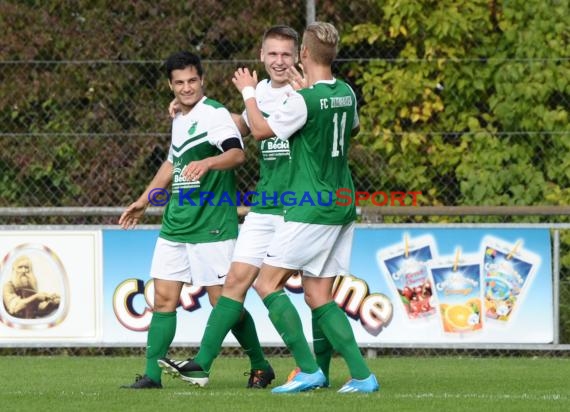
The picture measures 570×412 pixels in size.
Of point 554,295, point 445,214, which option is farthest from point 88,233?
point 554,295

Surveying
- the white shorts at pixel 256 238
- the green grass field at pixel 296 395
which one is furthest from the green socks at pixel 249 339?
the white shorts at pixel 256 238

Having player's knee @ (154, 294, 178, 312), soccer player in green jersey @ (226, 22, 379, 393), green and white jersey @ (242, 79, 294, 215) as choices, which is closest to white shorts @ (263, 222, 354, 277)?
soccer player in green jersey @ (226, 22, 379, 393)

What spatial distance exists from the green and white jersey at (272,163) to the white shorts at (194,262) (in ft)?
1.11

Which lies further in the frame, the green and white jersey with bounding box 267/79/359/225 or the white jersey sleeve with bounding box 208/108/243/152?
the white jersey sleeve with bounding box 208/108/243/152

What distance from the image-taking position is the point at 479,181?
40.6ft

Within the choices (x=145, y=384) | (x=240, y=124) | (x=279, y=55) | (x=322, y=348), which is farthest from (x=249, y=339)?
(x=279, y=55)

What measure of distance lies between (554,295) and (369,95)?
2.74 m

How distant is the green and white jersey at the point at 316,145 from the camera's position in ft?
23.7

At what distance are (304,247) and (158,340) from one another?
1.25m

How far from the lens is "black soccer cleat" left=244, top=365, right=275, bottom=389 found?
8.10 metres

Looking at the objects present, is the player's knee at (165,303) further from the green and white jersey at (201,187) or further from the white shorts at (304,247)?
the white shorts at (304,247)

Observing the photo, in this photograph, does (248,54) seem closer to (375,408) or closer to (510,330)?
(510,330)

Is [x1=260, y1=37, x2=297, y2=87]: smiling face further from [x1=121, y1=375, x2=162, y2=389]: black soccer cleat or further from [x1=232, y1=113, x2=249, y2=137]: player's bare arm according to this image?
[x1=121, y1=375, x2=162, y2=389]: black soccer cleat

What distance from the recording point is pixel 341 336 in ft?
24.2
